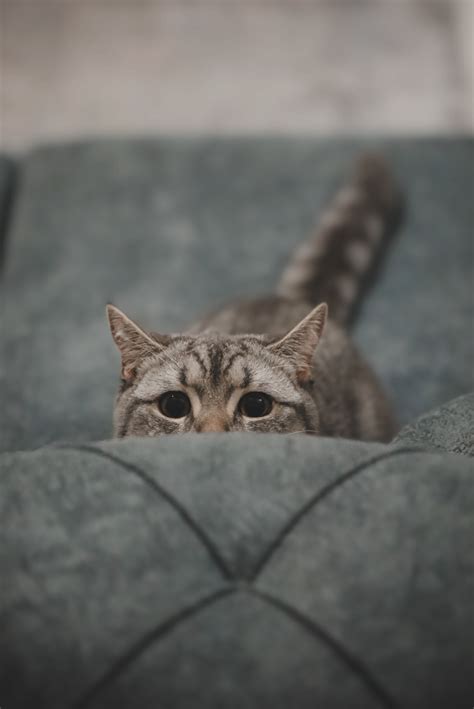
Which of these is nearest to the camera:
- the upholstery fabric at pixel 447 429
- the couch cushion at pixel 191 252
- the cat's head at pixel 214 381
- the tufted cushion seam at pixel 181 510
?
the tufted cushion seam at pixel 181 510

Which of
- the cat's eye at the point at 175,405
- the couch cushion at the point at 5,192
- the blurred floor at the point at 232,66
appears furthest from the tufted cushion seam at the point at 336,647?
the blurred floor at the point at 232,66

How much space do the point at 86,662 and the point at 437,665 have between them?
1.26ft

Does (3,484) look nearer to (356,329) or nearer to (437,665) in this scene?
(437,665)

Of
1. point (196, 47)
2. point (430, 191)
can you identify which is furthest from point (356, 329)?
point (196, 47)

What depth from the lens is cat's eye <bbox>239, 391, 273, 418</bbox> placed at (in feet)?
3.99

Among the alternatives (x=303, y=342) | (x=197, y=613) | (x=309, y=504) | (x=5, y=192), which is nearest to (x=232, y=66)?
(x=5, y=192)

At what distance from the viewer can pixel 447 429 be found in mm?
1062

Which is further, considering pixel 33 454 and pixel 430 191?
pixel 430 191

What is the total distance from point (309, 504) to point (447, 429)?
0.34m

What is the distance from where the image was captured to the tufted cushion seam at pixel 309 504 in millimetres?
821

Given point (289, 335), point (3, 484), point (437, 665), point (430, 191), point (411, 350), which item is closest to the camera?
point (437, 665)

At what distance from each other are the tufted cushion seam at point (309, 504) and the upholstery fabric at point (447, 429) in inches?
6.0

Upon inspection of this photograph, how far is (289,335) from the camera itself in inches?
49.1

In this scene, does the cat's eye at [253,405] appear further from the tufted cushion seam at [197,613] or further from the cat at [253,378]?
the tufted cushion seam at [197,613]
